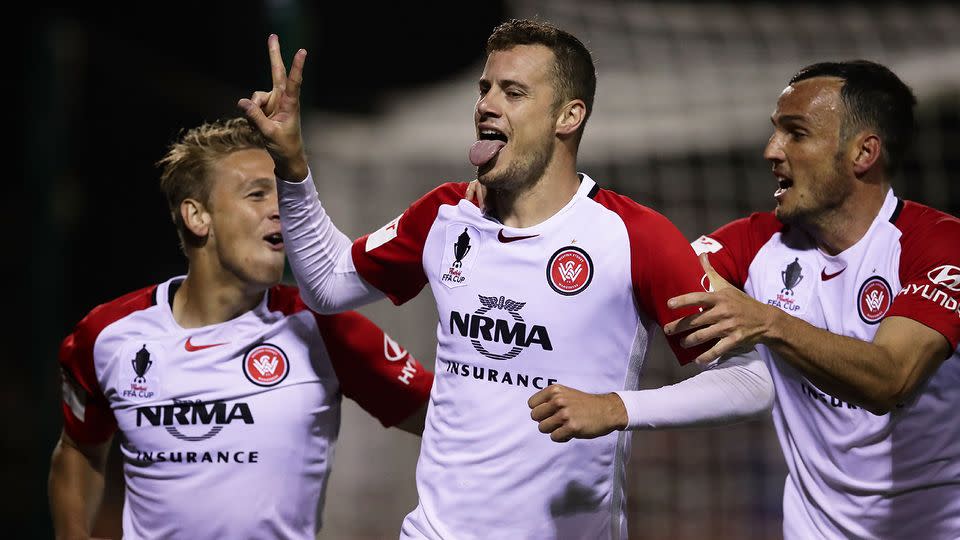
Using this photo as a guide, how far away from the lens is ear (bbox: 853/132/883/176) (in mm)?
3793

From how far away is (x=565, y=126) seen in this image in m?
3.40

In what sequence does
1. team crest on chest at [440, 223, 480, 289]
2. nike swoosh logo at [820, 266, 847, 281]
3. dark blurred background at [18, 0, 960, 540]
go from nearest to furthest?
1. team crest on chest at [440, 223, 480, 289]
2. nike swoosh logo at [820, 266, 847, 281]
3. dark blurred background at [18, 0, 960, 540]

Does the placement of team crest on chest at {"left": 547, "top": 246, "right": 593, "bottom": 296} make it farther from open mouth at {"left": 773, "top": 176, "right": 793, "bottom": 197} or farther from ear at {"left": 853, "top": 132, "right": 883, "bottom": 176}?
ear at {"left": 853, "top": 132, "right": 883, "bottom": 176}

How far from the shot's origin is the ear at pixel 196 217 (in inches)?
161

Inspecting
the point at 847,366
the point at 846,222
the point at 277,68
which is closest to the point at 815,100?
the point at 846,222

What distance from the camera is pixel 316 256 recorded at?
3586mm

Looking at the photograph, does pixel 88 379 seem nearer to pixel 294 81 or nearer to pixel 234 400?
pixel 234 400

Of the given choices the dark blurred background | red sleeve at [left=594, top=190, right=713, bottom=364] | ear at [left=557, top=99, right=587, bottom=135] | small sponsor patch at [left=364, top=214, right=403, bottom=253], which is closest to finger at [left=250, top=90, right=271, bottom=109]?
small sponsor patch at [left=364, top=214, right=403, bottom=253]

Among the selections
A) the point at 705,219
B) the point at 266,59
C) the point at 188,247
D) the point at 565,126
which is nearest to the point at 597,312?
the point at 565,126

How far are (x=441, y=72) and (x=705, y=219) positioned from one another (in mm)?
7776

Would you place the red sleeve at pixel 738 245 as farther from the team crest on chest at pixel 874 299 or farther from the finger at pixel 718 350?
the finger at pixel 718 350

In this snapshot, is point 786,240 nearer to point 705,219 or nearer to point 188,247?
point 188,247

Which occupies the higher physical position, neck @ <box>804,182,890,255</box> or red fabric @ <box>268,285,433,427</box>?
neck @ <box>804,182,890,255</box>

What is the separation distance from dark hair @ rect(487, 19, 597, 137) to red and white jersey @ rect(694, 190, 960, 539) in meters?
1.02
